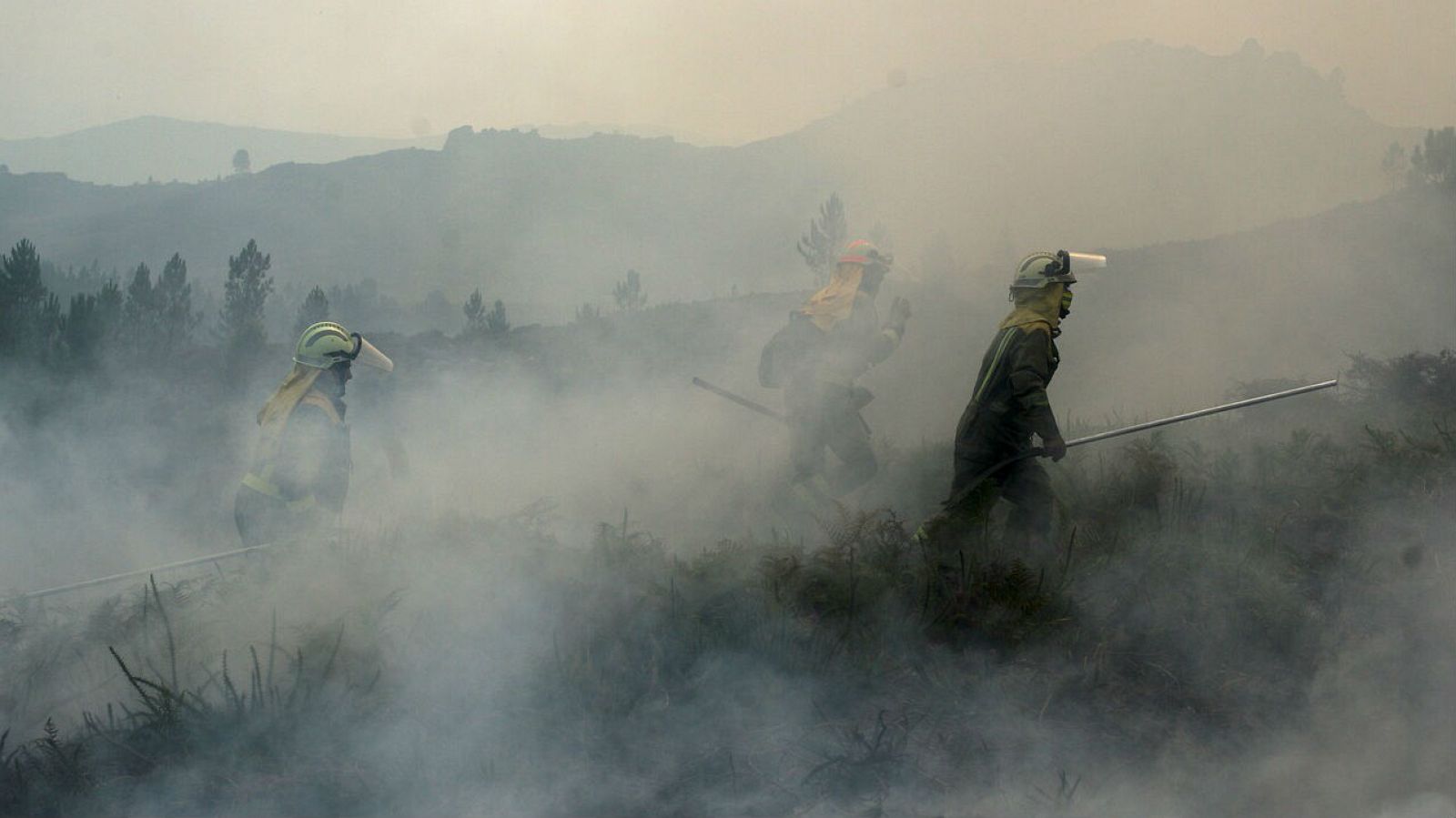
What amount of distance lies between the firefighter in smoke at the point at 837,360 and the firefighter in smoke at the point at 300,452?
2.58 metres

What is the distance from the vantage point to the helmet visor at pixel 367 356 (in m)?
5.22

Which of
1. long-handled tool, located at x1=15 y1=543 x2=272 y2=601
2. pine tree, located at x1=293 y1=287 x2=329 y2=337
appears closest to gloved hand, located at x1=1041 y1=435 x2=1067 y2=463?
long-handled tool, located at x1=15 y1=543 x2=272 y2=601

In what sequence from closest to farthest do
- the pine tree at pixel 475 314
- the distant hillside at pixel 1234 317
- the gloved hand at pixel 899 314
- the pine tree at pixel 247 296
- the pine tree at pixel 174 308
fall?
the gloved hand at pixel 899 314, the distant hillside at pixel 1234 317, the pine tree at pixel 174 308, the pine tree at pixel 247 296, the pine tree at pixel 475 314

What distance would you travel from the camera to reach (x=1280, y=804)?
361 centimetres

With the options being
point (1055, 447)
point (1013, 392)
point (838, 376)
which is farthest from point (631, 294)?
point (1055, 447)

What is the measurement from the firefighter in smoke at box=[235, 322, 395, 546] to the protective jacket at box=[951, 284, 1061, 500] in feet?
9.78

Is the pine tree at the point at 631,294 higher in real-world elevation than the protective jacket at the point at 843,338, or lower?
higher

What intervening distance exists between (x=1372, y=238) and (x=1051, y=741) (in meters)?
9.73

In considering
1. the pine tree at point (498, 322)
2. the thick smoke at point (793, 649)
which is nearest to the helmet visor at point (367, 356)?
the thick smoke at point (793, 649)

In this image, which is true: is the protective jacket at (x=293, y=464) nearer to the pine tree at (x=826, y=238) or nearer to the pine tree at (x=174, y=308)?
the pine tree at (x=174, y=308)

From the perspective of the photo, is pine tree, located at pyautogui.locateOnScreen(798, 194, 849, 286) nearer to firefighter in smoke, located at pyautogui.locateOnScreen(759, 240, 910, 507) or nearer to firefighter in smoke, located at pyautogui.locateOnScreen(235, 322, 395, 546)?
firefighter in smoke, located at pyautogui.locateOnScreen(759, 240, 910, 507)

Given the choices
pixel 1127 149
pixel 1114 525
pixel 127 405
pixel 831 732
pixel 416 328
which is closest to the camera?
pixel 831 732

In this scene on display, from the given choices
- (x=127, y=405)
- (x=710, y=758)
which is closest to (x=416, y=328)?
(x=127, y=405)

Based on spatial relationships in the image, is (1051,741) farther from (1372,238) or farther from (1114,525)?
(1372,238)
